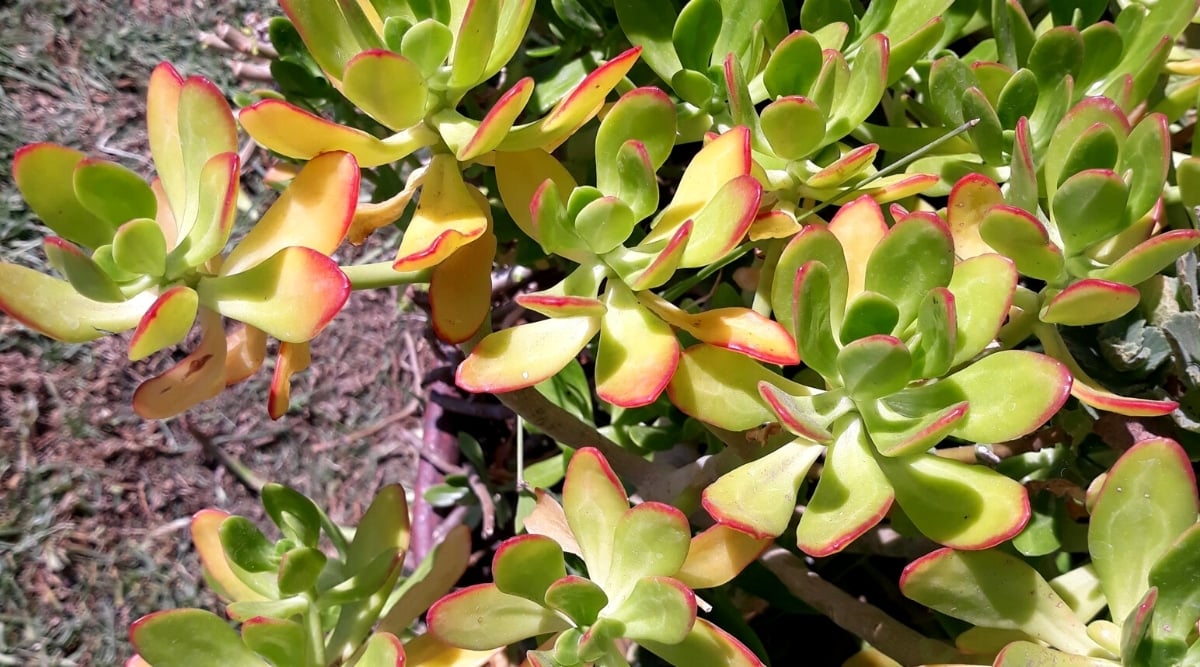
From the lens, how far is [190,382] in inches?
26.0

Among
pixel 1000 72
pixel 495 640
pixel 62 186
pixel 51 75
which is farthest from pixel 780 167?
pixel 51 75

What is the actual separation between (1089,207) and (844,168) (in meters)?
0.17

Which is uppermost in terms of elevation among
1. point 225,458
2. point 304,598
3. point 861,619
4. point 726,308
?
point 726,308

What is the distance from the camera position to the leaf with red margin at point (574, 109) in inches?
24.9

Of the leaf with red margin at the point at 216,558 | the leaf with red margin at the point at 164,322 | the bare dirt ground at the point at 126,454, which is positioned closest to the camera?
the leaf with red margin at the point at 164,322

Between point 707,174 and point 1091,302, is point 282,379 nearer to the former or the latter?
point 707,174

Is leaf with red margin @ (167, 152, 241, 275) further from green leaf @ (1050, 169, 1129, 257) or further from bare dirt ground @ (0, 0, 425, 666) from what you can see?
bare dirt ground @ (0, 0, 425, 666)

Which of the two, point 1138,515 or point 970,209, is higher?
point 970,209

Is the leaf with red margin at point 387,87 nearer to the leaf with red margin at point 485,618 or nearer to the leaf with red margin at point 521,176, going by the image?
the leaf with red margin at point 521,176

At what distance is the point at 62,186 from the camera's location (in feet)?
2.17

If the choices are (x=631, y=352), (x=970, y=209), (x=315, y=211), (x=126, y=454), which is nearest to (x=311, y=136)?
(x=315, y=211)

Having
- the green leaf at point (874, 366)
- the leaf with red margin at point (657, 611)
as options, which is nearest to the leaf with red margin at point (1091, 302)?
the green leaf at point (874, 366)

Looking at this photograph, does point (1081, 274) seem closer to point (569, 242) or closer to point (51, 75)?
point (569, 242)

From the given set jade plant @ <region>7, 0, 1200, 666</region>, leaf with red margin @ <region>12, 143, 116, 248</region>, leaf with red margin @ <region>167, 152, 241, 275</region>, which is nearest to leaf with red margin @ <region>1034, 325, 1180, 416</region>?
jade plant @ <region>7, 0, 1200, 666</region>
